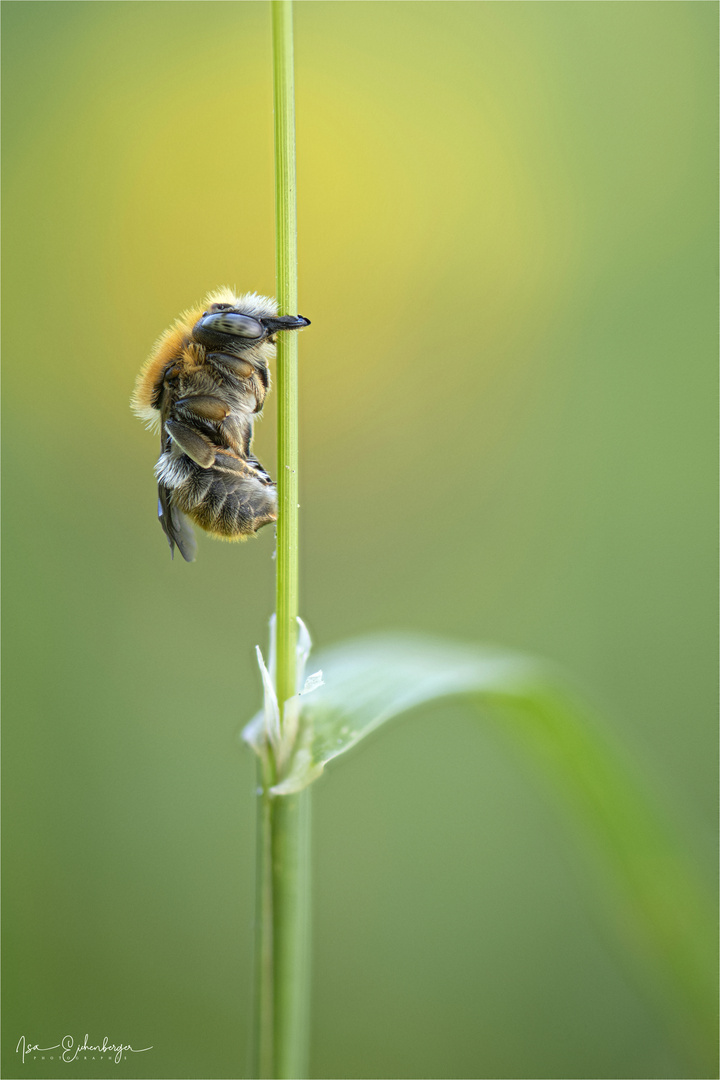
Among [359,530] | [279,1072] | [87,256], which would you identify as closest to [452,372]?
[359,530]

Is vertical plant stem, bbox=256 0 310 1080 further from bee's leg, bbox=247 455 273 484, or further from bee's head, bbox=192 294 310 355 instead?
bee's leg, bbox=247 455 273 484

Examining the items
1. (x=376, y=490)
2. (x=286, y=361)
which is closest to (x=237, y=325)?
(x=286, y=361)

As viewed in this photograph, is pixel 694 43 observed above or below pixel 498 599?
above

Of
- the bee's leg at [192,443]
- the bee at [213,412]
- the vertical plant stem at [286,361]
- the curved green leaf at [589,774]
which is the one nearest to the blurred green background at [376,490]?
the curved green leaf at [589,774]

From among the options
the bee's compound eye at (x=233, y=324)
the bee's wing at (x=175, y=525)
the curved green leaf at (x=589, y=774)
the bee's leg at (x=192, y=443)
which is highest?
the bee's compound eye at (x=233, y=324)

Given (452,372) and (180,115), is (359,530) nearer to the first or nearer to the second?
(452,372)

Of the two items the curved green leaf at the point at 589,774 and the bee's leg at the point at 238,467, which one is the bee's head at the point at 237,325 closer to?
the bee's leg at the point at 238,467
